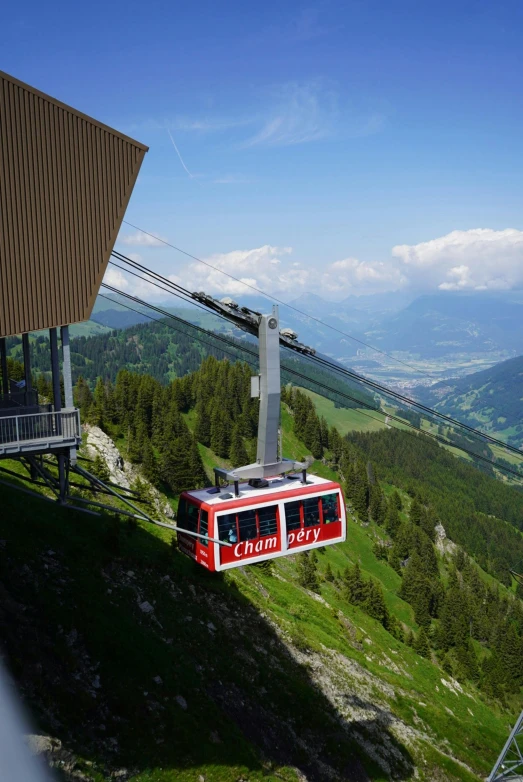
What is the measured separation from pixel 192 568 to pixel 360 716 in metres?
12.9

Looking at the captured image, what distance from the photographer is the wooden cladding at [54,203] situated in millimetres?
18094

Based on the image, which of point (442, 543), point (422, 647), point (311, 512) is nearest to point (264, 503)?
point (311, 512)

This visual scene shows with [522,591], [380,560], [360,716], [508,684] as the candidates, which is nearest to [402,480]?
[522,591]

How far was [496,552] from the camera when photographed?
15225 cm

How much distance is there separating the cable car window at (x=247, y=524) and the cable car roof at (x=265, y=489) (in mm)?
589

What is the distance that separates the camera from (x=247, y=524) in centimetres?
2323

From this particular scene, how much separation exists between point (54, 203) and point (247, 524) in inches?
509

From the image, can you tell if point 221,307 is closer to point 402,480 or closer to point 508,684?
point 508,684

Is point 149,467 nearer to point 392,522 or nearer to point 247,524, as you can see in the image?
point 247,524

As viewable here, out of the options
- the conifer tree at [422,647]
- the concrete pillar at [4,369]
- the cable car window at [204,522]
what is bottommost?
the conifer tree at [422,647]

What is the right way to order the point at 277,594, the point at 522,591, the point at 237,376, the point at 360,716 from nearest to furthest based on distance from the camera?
the point at 360,716
the point at 277,594
the point at 237,376
the point at 522,591

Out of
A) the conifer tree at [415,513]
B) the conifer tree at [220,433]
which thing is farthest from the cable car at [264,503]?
the conifer tree at [415,513]

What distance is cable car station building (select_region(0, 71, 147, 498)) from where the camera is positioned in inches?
714

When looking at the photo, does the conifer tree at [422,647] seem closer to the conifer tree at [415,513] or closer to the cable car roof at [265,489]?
the conifer tree at [415,513]
